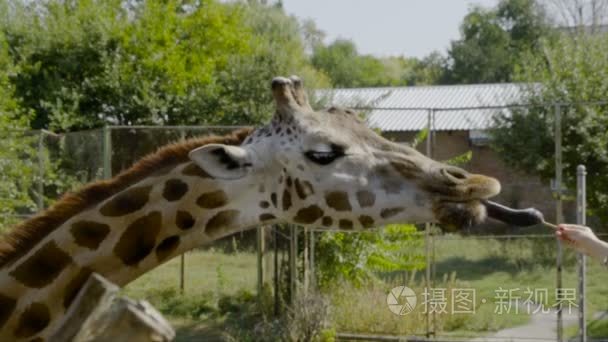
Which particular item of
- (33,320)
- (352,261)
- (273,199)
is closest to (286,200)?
(273,199)

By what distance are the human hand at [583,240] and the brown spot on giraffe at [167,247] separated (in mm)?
2151

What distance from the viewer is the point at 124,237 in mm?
3986

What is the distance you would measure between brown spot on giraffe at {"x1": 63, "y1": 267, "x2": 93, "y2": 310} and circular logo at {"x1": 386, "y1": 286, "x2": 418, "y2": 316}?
6.04 metres

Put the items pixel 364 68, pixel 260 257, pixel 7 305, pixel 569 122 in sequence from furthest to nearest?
pixel 364 68 → pixel 569 122 → pixel 260 257 → pixel 7 305

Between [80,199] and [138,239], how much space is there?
330 mm

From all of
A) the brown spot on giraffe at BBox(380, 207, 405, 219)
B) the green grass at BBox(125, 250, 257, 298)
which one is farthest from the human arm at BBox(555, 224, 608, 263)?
the green grass at BBox(125, 250, 257, 298)

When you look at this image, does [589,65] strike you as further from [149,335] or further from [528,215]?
[149,335]

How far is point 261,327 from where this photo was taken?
9.80m

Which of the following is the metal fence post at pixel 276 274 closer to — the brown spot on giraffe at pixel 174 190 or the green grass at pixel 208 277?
the green grass at pixel 208 277

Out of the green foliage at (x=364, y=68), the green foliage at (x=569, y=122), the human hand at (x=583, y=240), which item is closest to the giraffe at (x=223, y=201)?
the human hand at (x=583, y=240)

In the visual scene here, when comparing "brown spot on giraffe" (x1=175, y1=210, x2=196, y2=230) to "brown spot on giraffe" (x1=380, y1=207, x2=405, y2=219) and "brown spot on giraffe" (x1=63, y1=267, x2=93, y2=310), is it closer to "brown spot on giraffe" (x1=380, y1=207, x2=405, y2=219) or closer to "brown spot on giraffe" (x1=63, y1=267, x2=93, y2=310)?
"brown spot on giraffe" (x1=63, y1=267, x2=93, y2=310)

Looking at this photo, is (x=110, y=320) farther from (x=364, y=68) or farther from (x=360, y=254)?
(x=364, y=68)

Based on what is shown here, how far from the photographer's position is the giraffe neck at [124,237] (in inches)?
149

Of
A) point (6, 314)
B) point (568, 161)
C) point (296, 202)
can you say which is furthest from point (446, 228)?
point (568, 161)
